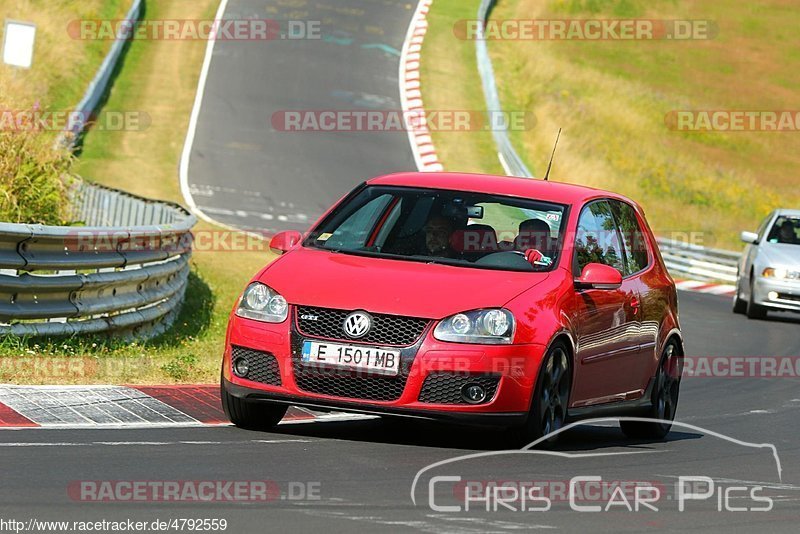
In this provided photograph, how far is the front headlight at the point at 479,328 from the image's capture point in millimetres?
8477

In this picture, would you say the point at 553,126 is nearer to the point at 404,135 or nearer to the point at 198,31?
the point at 404,135

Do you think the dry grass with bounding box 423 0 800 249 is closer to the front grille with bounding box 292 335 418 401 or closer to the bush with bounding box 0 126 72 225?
the bush with bounding box 0 126 72 225

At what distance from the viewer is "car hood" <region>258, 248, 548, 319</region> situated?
8.53 meters

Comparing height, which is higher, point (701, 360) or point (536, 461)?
point (536, 461)

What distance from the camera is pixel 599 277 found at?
30.4ft

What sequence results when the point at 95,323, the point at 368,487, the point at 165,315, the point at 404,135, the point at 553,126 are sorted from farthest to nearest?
the point at 553,126 < the point at 404,135 < the point at 165,315 < the point at 95,323 < the point at 368,487

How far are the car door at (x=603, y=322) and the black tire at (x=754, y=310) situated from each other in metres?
12.8

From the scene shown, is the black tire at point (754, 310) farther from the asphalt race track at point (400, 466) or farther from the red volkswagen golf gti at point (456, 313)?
the red volkswagen golf gti at point (456, 313)

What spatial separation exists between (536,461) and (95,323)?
5473 millimetres

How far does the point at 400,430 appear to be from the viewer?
960cm

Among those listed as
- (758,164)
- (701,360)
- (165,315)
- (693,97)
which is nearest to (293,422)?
(165,315)

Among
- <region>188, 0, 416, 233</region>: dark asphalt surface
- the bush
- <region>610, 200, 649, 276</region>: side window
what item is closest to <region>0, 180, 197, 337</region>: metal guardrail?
the bush

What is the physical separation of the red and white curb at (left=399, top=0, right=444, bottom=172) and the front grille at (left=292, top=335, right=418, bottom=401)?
2480 cm

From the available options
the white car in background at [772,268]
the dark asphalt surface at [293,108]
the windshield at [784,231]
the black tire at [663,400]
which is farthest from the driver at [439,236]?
the dark asphalt surface at [293,108]
